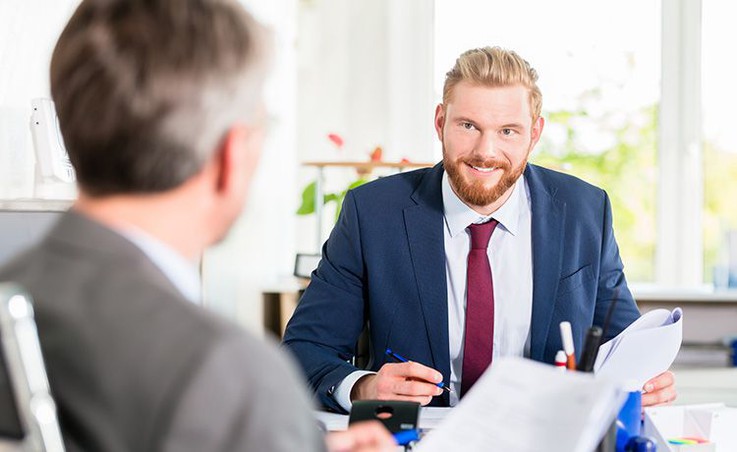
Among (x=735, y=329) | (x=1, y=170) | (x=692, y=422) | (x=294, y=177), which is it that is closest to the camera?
(x=692, y=422)

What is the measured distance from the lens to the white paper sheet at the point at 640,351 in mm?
1498

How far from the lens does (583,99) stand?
4.13 m

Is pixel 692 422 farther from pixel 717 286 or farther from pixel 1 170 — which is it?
pixel 717 286

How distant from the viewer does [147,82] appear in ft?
2.45

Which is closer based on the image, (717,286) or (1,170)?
(1,170)

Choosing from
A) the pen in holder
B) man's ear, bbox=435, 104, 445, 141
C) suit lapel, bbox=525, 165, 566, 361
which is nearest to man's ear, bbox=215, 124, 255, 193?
the pen in holder

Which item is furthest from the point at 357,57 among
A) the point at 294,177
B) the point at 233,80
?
the point at 233,80

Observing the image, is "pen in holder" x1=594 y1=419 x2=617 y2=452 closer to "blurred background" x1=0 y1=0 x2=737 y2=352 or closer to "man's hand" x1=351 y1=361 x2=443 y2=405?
"man's hand" x1=351 y1=361 x2=443 y2=405

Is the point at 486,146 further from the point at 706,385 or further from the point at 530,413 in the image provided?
the point at 706,385

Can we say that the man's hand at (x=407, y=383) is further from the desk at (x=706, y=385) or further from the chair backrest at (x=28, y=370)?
the desk at (x=706, y=385)

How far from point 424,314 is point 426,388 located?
321mm

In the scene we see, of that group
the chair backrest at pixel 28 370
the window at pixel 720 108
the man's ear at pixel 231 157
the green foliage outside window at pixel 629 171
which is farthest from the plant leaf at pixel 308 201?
the chair backrest at pixel 28 370

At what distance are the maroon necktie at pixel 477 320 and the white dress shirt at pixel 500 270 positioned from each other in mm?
24

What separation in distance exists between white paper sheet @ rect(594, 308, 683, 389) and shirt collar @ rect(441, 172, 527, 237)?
53cm
